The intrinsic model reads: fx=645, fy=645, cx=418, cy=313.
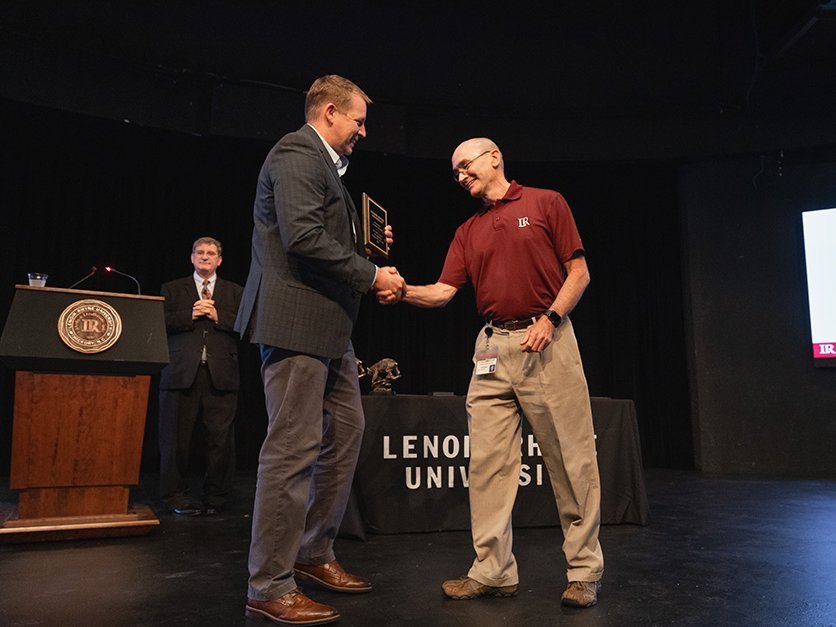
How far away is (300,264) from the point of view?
184cm

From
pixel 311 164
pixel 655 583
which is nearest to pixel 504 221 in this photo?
pixel 311 164

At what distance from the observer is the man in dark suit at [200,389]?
12.1ft

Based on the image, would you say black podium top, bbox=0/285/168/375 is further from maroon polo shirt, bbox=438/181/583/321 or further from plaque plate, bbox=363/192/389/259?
maroon polo shirt, bbox=438/181/583/321

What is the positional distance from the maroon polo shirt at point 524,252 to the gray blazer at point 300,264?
49 centimetres

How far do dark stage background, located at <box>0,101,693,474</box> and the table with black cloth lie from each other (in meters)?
3.50

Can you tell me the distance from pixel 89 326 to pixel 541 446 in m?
2.11

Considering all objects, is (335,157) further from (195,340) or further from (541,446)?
(195,340)

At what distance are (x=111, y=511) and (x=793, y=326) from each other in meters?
6.22

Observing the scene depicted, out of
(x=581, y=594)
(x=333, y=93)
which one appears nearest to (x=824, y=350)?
(x=581, y=594)

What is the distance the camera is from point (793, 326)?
639 centimetres

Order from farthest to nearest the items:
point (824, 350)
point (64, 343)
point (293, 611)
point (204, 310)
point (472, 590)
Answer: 1. point (824, 350)
2. point (204, 310)
3. point (64, 343)
4. point (472, 590)
5. point (293, 611)

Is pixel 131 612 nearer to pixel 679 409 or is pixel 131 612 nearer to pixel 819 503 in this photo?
pixel 819 503

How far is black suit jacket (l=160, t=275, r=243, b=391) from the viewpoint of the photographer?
148 inches

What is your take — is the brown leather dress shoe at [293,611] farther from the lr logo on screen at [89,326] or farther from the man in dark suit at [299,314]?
the lr logo on screen at [89,326]
